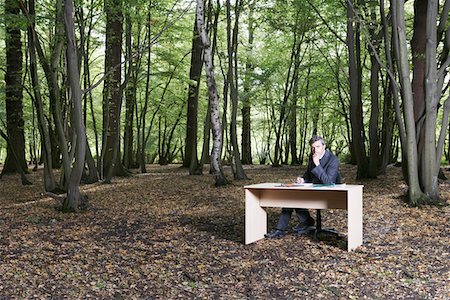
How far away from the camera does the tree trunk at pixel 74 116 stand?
306 inches

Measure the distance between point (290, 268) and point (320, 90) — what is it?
51.3ft

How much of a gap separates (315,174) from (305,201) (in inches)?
13.7

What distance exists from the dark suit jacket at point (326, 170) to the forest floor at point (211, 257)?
77 cm

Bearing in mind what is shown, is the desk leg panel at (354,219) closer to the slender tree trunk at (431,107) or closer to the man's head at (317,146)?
the man's head at (317,146)

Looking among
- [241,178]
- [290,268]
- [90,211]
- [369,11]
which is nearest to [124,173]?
[241,178]

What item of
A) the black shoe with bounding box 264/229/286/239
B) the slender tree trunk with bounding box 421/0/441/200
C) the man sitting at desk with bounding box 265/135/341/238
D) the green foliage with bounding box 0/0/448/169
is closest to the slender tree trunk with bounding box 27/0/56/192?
the green foliage with bounding box 0/0/448/169

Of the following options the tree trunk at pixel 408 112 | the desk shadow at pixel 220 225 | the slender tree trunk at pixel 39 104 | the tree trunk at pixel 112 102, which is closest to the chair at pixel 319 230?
the desk shadow at pixel 220 225

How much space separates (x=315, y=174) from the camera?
5539 millimetres

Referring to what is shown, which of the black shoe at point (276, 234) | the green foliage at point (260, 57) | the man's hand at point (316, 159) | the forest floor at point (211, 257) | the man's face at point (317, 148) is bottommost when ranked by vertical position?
the forest floor at point (211, 257)

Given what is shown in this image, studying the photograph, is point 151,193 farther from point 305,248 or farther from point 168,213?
point 305,248

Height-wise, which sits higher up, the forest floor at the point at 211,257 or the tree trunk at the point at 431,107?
the tree trunk at the point at 431,107

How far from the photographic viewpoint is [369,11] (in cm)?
1181

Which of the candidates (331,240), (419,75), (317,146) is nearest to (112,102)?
(419,75)

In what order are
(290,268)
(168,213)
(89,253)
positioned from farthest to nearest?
(168,213) → (89,253) → (290,268)
